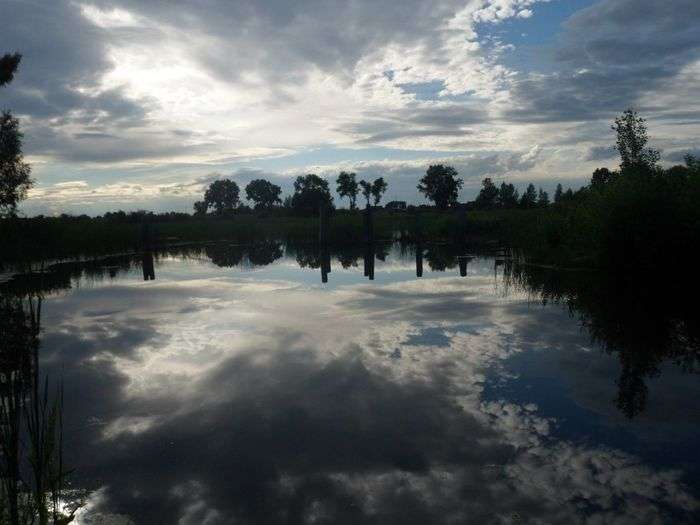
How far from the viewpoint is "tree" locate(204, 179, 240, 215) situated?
4899 inches

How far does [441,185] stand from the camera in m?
89.2

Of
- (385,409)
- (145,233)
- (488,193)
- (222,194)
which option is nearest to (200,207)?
(222,194)

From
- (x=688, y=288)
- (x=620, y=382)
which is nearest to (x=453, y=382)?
Result: (x=620, y=382)

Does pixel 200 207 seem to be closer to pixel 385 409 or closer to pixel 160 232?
pixel 160 232

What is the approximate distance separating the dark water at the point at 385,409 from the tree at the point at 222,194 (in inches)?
4430

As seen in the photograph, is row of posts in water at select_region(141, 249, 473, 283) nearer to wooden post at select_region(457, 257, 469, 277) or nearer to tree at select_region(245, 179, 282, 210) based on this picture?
wooden post at select_region(457, 257, 469, 277)

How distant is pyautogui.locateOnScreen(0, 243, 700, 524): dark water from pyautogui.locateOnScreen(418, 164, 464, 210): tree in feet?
247

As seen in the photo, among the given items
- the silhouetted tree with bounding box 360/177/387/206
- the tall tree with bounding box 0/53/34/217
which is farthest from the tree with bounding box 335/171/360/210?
the tall tree with bounding box 0/53/34/217

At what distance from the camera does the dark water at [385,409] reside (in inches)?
184

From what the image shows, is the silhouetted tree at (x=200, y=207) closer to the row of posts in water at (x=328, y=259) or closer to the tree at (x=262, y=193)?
the tree at (x=262, y=193)

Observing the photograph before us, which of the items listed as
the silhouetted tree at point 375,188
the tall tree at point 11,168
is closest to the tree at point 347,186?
the silhouetted tree at point 375,188

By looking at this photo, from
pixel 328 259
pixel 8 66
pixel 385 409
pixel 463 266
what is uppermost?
pixel 8 66

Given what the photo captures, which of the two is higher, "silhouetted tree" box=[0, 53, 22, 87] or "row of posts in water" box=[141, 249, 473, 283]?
"silhouetted tree" box=[0, 53, 22, 87]

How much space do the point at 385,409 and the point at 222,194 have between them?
122284mm
